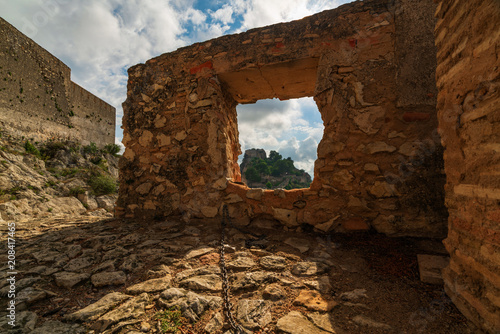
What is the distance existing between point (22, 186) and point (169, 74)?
6.38m

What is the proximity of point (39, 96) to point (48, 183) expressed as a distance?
6.59m

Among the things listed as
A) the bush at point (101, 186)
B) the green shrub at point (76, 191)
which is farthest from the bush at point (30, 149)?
the green shrub at point (76, 191)

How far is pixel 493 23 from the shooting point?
3.88ft

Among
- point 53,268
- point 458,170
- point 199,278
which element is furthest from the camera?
point 53,268

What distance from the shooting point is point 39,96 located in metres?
11.4

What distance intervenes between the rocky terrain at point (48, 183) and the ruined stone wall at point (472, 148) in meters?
7.10

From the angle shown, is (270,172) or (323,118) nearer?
(323,118)

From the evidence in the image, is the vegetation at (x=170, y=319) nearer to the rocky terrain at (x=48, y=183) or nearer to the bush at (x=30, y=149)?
the rocky terrain at (x=48, y=183)

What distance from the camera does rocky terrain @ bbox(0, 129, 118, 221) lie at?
591 centimetres

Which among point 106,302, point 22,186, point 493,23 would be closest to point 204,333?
point 106,302

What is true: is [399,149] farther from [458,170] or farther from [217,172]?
[217,172]

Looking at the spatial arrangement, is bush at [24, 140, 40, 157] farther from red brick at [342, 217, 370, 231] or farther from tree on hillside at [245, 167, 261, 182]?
tree on hillside at [245, 167, 261, 182]

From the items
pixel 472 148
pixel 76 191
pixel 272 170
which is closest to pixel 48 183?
pixel 76 191

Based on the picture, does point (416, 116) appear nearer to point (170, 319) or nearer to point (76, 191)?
point (170, 319)
